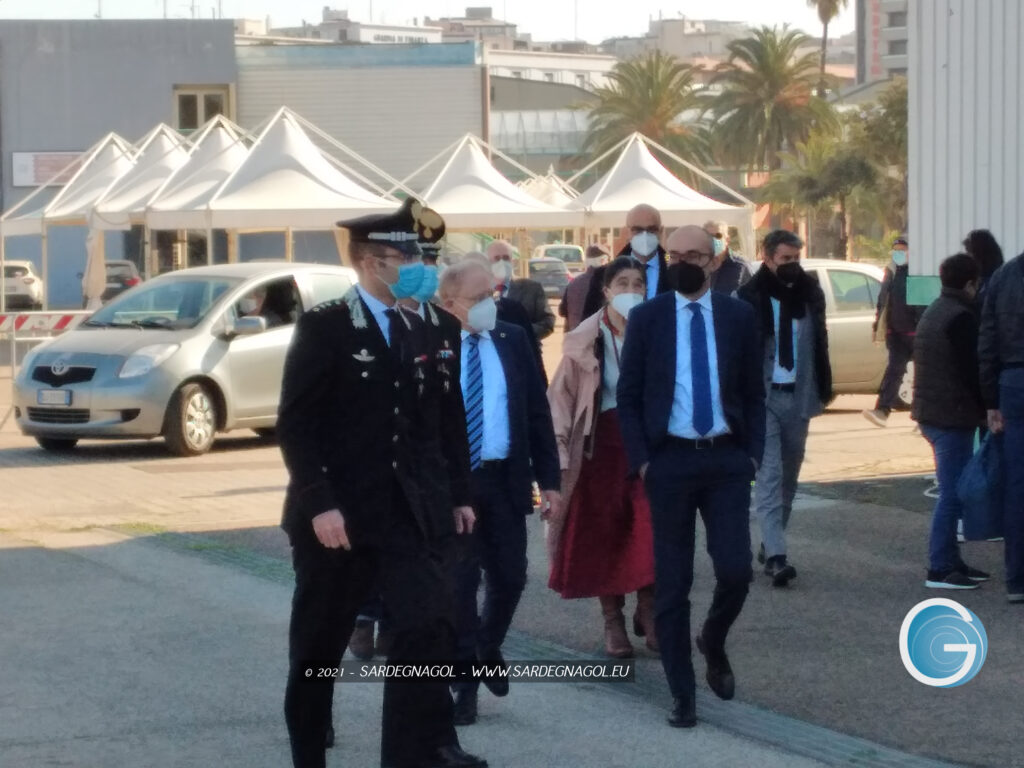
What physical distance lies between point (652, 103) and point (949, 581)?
67.3 meters

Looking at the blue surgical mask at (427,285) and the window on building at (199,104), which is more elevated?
the window on building at (199,104)

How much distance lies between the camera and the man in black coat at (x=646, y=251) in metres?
9.06

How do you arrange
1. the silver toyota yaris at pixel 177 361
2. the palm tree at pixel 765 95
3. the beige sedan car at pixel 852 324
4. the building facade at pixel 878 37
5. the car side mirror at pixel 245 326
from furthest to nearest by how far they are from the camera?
the building facade at pixel 878 37
the palm tree at pixel 765 95
the beige sedan car at pixel 852 324
the car side mirror at pixel 245 326
the silver toyota yaris at pixel 177 361

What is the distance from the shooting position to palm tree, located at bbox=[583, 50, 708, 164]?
7506 centimetres

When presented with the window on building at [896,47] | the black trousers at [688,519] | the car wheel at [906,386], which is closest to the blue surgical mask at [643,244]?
the black trousers at [688,519]

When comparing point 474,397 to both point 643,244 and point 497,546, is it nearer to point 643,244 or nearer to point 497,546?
point 497,546

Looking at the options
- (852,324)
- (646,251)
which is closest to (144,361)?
(852,324)

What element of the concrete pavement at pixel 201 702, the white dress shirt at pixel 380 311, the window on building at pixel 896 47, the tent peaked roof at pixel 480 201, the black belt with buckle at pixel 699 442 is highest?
the window on building at pixel 896 47

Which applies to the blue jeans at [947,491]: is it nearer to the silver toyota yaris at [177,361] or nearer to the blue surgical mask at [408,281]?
the blue surgical mask at [408,281]

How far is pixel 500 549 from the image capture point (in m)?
6.89

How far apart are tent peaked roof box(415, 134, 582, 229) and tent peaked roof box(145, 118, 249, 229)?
10.5 ft

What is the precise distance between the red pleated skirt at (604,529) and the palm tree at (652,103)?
224ft

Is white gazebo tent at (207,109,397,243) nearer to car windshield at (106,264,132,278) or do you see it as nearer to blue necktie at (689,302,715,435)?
blue necktie at (689,302,715,435)

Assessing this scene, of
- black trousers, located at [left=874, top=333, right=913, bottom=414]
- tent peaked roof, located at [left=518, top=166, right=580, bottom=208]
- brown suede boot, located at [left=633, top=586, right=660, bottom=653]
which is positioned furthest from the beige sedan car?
tent peaked roof, located at [left=518, top=166, right=580, bottom=208]
